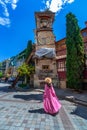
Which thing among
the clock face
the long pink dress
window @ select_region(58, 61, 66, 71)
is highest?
the clock face

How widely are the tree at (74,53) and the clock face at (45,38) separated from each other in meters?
5.44

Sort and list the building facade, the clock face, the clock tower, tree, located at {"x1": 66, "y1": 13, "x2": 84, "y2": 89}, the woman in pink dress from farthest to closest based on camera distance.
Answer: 1. the clock face
2. the clock tower
3. the building facade
4. tree, located at {"x1": 66, "y1": 13, "x2": 84, "y2": 89}
5. the woman in pink dress

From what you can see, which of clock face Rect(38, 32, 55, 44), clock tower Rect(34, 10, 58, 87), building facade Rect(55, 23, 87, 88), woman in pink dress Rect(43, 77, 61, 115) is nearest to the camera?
woman in pink dress Rect(43, 77, 61, 115)

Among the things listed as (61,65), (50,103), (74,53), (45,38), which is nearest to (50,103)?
(50,103)

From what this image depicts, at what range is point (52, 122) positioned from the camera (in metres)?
6.81

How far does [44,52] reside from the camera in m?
21.9

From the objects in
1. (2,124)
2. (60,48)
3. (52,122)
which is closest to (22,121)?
(2,124)

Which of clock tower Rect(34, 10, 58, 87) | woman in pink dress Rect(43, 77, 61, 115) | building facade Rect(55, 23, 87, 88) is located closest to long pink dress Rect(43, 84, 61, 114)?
woman in pink dress Rect(43, 77, 61, 115)

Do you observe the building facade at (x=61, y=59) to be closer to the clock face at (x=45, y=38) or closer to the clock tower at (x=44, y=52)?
the clock tower at (x=44, y=52)

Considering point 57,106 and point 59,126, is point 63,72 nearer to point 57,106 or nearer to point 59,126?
point 57,106

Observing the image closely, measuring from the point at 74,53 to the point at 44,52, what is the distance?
610 centimetres

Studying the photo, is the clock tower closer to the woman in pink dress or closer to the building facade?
the building facade

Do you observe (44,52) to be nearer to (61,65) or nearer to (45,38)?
(45,38)

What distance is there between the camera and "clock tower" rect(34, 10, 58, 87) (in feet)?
71.7
